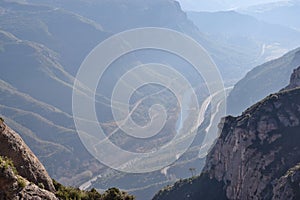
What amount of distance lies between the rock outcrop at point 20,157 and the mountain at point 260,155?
27.1 m

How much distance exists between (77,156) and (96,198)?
134 m

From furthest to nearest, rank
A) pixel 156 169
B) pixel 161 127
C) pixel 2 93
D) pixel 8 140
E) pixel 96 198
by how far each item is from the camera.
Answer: pixel 2 93 < pixel 161 127 < pixel 156 169 < pixel 96 198 < pixel 8 140

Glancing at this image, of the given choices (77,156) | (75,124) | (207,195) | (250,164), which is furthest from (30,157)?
(75,124)

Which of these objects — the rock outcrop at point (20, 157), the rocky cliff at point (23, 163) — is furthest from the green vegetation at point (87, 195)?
the rock outcrop at point (20, 157)

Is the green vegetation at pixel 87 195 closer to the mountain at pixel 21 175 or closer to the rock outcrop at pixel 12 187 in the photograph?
the mountain at pixel 21 175

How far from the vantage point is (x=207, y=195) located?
60.7m

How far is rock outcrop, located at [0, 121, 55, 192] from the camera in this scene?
2225 centimetres

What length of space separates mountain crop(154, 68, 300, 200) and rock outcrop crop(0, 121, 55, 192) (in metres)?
27.1

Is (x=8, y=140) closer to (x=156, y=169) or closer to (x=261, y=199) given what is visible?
(x=261, y=199)

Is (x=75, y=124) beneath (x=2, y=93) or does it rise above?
beneath

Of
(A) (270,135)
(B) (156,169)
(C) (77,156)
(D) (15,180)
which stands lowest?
(D) (15,180)

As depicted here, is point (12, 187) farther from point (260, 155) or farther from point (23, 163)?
point (260, 155)

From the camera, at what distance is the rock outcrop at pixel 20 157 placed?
73.0ft

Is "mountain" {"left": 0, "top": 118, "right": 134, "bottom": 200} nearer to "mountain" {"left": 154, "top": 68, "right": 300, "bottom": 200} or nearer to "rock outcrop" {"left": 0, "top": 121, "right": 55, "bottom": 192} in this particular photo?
"rock outcrop" {"left": 0, "top": 121, "right": 55, "bottom": 192}
